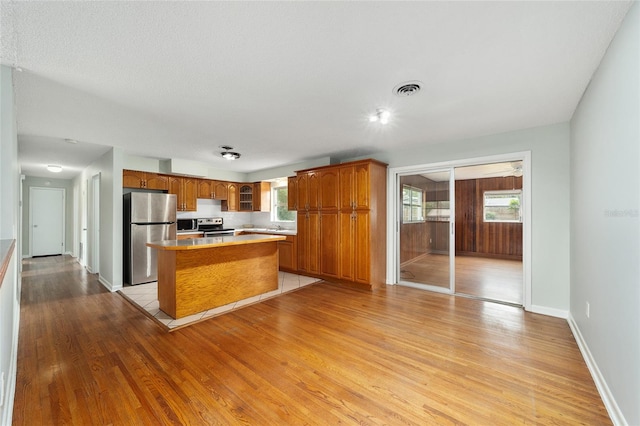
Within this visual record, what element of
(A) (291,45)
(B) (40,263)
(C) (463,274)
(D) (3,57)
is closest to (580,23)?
(A) (291,45)

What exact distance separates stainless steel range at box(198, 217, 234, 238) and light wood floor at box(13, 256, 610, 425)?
103 inches

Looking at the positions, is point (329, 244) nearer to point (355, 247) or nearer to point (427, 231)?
point (355, 247)

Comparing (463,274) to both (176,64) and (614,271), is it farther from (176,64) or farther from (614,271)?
(176,64)

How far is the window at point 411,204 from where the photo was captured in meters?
4.73

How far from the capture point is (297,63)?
6.34ft

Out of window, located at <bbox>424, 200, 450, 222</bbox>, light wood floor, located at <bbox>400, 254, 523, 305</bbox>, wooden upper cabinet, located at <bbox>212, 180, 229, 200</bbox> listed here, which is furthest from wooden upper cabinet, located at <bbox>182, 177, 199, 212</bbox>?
window, located at <bbox>424, 200, 450, 222</bbox>

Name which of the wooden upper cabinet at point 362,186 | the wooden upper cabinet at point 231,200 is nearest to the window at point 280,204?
the wooden upper cabinet at point 231,200

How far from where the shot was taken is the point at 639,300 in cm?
133

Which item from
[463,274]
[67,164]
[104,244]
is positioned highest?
[67,164]

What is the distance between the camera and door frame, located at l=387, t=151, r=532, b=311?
3.41 meters

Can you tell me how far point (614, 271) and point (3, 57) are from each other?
14.5 ft

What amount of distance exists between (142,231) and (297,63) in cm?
447

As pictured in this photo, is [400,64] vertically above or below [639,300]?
above

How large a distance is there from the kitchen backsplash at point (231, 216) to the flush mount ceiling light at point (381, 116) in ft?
12.7
